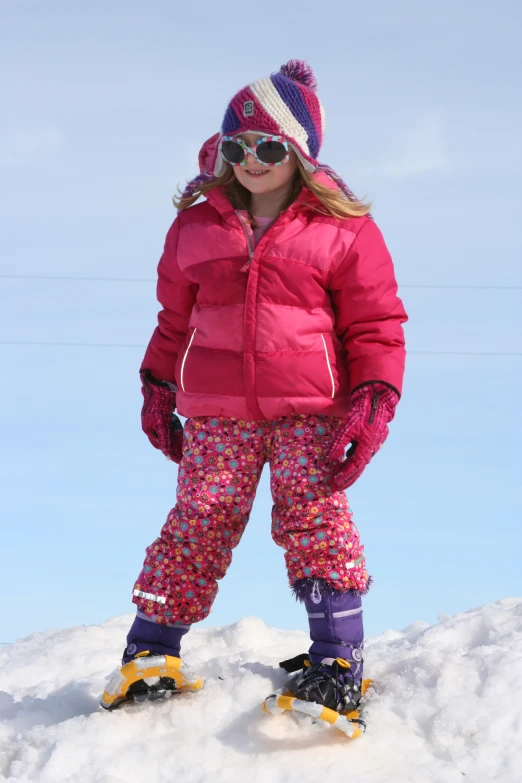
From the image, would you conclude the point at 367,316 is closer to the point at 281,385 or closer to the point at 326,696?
the point at 281,385

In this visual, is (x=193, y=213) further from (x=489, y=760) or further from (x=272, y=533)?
(x=489, y=760)

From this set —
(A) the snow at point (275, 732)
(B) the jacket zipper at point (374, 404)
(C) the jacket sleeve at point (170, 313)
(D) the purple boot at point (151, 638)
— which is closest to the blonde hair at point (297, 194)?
(C) the jacket sleeve at point (170, 313)

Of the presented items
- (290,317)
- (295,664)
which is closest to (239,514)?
(295,664)

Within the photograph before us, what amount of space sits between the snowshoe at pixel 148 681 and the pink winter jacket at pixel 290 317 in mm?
890

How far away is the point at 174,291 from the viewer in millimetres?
3875

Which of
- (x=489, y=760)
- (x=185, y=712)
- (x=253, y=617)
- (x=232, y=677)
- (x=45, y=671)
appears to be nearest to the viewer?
(x=489, y=760)

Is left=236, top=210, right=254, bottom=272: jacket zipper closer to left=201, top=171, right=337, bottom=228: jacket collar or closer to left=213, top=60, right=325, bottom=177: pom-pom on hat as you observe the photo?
left=201, top=171, right=337, bottom=228: jacket collar

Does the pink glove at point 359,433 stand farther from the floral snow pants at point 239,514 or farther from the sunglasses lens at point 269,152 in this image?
the sunglasses lens at point 269,152

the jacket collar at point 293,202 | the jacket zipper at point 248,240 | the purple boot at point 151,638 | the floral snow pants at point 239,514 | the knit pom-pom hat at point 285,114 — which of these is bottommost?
the purple boot at point 151,638

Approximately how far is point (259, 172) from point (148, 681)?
1.86 meters

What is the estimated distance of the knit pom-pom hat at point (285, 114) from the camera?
3.61 m

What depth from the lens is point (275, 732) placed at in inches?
131

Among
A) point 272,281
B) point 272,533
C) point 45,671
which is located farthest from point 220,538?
point 45,671

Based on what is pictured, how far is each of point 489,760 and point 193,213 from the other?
217 centimetres
